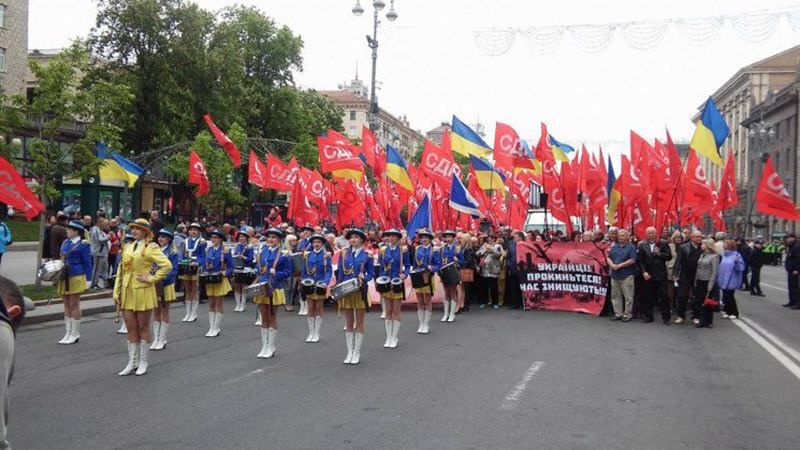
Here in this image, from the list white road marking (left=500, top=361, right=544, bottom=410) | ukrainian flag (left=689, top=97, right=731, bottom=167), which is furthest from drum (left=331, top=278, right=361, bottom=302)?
ukrainian flag (left=689, top=97, right=731, bottom=167)

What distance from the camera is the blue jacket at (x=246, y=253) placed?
13.6 m

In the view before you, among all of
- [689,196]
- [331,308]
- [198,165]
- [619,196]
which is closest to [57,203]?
[198,165]

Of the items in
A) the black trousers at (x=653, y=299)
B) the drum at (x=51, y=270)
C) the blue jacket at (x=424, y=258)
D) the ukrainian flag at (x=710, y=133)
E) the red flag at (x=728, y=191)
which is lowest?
the black trousers at (x=653, y=299)

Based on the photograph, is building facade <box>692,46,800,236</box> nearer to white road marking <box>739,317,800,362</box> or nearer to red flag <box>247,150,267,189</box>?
red flag <box>247,150,267,189</box>

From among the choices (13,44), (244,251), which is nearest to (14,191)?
(244,251)

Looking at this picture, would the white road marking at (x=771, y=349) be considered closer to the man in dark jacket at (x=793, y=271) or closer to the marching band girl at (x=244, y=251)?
the man in dark jacket at (x=793, y=271)

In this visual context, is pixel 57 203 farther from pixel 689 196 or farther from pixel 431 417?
pixel 431 417

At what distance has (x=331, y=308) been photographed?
17.4 metres

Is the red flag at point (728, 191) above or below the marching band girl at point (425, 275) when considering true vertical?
above

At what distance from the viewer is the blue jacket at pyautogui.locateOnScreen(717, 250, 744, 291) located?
15281mm

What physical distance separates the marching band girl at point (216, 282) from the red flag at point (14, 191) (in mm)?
2914

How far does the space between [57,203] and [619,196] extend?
2974cm

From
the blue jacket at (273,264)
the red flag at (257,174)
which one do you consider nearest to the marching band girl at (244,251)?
the blue jacket at (273,264)

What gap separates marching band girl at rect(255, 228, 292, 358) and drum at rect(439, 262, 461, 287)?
4050 mm
